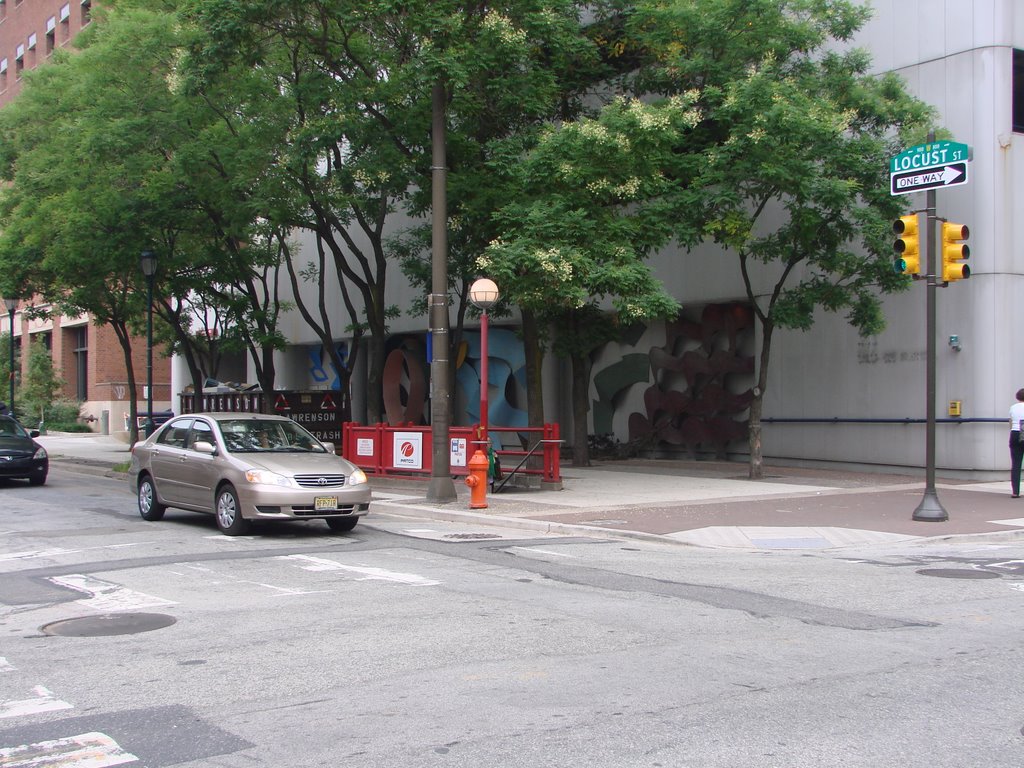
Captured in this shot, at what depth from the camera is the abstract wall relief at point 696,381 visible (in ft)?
87.6

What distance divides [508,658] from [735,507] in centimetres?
1063

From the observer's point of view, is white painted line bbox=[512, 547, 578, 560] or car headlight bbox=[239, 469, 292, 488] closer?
white painted line bbox=[512, 547, 578, 560]

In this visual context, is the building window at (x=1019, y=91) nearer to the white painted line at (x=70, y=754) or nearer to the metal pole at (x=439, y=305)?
the metal pole at (x=439, y=305)

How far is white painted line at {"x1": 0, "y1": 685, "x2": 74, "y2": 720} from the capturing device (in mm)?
5887

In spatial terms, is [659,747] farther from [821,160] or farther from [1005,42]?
[1005,42]

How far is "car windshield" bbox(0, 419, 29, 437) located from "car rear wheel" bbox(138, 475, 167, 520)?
830 centimetres

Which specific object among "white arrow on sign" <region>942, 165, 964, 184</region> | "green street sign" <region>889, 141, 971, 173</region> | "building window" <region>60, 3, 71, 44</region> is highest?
"building window" <region>60, 3, 71, 44</region>

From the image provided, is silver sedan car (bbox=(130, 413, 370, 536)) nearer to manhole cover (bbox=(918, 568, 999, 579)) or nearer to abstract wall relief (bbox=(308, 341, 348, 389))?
manhole cover (bbox=(918, 568, 999, 579))

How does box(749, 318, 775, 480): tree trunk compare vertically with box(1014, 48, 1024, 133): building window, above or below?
below

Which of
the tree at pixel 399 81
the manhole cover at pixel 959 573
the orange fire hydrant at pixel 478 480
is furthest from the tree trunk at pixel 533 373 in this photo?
the manhole cover at pixel 959 573

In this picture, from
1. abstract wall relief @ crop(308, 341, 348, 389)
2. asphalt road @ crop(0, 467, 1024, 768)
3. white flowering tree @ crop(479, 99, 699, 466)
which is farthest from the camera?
abstract wall relief @ crop(308, 341, 348, 389)

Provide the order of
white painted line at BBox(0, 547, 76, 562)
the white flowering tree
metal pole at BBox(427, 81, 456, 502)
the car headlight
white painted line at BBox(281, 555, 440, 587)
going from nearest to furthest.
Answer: white painted line at BBox(281, 555, 440, 587), white painted line at BBox(0, 547, 76, 562), the car headlight, the white flowering tree, metal pole at BBox(427, 81, 456, 502)

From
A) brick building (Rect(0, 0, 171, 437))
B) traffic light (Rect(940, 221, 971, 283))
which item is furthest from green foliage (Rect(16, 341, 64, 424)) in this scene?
traffic light (Rect(940, 221, 971, 283))

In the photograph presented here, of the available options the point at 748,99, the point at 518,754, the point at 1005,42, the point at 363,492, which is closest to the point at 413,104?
the point at 748,99
